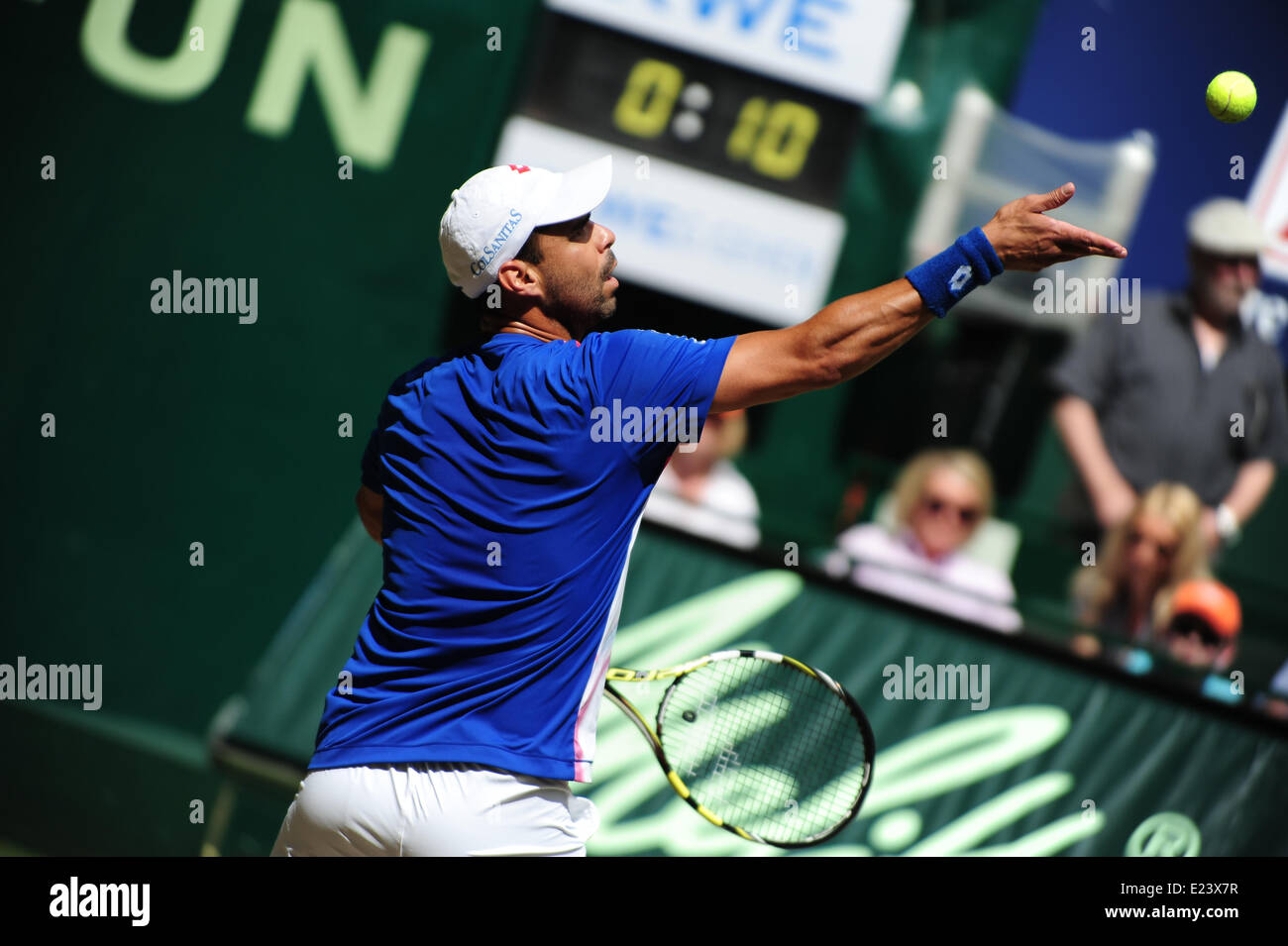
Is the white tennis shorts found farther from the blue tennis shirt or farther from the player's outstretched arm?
the player's outstretched arm

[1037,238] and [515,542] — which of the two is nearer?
[1037,238]

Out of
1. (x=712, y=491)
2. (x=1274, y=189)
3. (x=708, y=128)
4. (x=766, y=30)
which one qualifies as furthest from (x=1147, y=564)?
Result: (x=766, y=30)

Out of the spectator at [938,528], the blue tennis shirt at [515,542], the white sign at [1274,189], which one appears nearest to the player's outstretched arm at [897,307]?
the blue tennis shirt at [515,542]

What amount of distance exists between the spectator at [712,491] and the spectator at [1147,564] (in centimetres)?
133

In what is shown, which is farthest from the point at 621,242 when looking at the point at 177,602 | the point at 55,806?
the point at 55,806

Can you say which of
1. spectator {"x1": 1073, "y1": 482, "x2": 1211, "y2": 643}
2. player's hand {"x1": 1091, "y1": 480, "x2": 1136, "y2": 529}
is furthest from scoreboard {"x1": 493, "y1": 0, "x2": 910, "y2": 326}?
spectator {"x1": 1073, "y1": 482, "x2": 1211, "y2": 643}

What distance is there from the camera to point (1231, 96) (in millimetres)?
3590

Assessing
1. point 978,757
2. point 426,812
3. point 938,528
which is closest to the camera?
point 426,812

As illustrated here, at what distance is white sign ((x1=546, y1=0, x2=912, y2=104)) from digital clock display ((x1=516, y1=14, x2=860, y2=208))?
46mm

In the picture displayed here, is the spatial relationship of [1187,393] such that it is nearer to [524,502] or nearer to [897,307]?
[897,307]

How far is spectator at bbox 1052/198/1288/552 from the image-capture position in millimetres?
5570

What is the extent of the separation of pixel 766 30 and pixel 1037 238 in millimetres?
3738
